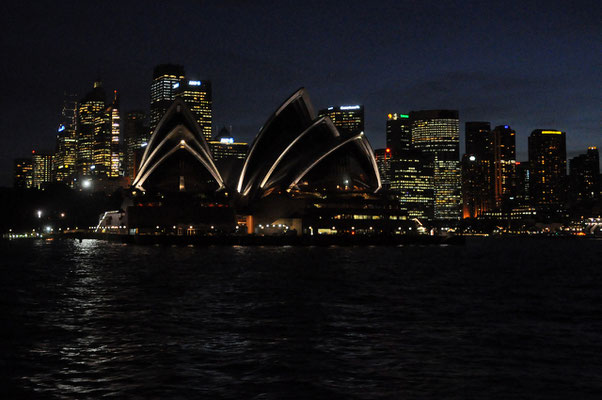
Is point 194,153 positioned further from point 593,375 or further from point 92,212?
point 593,375

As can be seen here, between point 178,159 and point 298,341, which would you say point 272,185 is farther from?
point 298,341

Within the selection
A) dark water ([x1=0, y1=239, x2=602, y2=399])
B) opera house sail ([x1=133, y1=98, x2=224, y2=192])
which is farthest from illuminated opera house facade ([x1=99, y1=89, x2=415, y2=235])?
dark water ([x1=0, y1=239, x2=602, y2=399])

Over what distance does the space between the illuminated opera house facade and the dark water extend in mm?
70406

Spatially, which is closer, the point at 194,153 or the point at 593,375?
the point at 593,375

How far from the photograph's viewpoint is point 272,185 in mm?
106938

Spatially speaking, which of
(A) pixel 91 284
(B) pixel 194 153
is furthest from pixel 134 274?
(B) pixel 194 153

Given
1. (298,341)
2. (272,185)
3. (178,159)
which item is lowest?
(298,341)

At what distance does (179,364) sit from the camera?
44.9 ft

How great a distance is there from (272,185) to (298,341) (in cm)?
9080

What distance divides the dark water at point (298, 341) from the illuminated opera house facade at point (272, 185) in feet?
231

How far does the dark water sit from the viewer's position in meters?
12.0

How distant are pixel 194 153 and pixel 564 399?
94.1m

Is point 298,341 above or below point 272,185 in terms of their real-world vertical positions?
below

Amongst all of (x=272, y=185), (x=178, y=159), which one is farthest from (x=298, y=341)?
(x=178, y=159)
